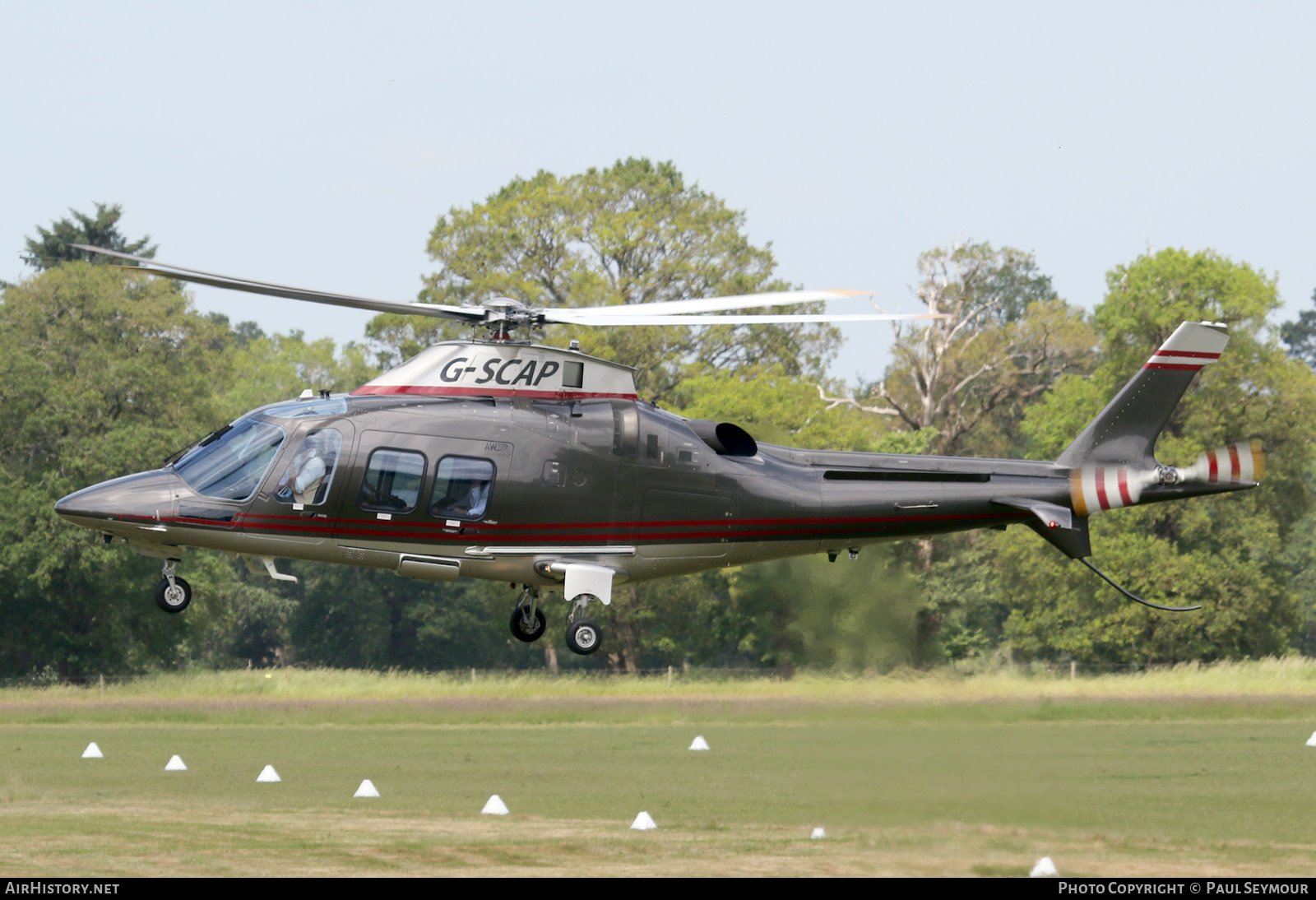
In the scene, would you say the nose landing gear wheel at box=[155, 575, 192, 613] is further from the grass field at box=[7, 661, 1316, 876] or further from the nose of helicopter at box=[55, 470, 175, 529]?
the grass field at box=[7, 661, 1316, 876]

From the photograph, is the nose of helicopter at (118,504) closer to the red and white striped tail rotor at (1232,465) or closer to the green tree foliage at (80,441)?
the red and white striped tail rotor at (1232,465)

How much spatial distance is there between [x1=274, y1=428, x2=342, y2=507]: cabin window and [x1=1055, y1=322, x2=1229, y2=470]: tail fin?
10.3 meters

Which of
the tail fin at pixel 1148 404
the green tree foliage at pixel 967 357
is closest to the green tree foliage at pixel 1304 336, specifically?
the green tree foliage at pixel 967 357

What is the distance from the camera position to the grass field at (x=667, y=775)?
21.6 meters

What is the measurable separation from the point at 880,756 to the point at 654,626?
47075mm

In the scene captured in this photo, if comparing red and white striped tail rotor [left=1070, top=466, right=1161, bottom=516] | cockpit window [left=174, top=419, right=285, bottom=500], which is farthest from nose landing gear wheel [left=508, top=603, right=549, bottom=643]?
red and white striped tail rotor [left=1070, top=466, right=1161, bottom=516]

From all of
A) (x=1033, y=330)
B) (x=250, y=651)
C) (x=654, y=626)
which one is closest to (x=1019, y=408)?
(x=1033, y=330)

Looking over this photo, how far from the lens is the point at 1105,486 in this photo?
22844 millimetres

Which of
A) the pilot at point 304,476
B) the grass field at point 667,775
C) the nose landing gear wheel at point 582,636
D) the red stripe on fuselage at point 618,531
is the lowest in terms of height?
the grass field at point 667,775

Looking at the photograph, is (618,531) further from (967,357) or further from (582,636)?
(967,357)

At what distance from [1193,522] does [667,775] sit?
26961 millimetres

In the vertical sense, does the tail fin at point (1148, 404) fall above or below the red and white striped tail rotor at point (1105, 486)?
above

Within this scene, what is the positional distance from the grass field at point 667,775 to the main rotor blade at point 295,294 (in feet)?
25.7

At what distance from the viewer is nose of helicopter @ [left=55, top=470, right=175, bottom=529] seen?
64.4 feet
